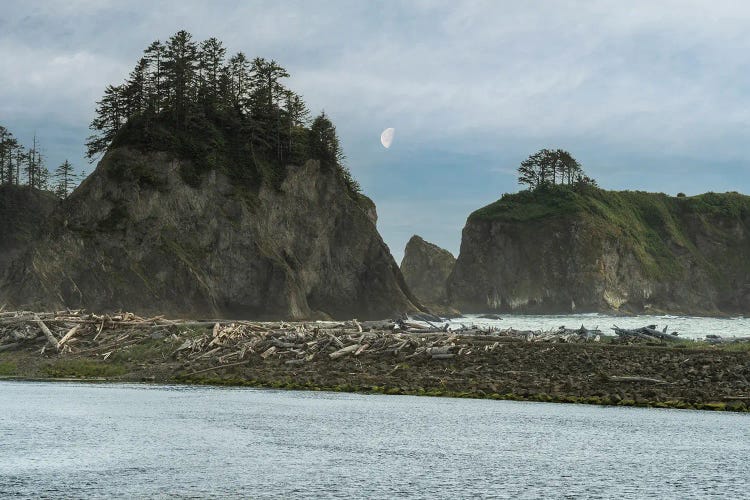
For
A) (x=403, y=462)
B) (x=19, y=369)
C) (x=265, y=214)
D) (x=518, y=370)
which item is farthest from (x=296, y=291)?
(x=403, y=462)

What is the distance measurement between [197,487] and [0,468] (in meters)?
4.22

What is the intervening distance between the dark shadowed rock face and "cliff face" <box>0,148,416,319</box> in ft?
125

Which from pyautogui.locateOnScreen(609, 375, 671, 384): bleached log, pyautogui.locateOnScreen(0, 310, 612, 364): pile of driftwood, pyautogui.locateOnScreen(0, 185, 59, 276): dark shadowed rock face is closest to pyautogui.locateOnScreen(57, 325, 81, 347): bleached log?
pyautogui.locateOnScreen(0, 310, 612, 364): pile of driftwood

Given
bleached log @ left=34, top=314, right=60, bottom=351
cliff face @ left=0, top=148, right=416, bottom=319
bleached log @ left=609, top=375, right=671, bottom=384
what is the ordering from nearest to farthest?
bleached log @ left=609, top=375, right=671, bottom=384 < bleached log @ left=34, top=314, right=60, bottom=351 < cliff face @ left=0, top=148, right=416, bottom=319

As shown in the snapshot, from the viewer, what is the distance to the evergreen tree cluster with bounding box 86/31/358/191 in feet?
371

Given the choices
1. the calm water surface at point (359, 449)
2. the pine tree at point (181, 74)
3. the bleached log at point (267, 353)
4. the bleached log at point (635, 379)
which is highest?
the pine tree at point (181, 74)

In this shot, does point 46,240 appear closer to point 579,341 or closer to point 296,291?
point 296,291

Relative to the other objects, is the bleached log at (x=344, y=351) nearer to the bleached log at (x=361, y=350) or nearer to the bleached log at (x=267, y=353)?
Answer: the bleached log at (x=361, y=350)

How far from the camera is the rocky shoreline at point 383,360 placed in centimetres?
3162

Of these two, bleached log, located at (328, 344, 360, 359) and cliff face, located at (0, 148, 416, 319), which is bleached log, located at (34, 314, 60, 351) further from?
cliff face, located at (0, 148, 416, 319)

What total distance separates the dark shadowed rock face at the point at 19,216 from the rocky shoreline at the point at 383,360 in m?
98.3

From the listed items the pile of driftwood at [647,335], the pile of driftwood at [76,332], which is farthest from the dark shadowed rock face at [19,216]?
the pile of driftwood at [647,335]

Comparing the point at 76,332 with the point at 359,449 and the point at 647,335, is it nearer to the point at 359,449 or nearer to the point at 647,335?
the point at 359,449

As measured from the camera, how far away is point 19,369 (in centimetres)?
4072
